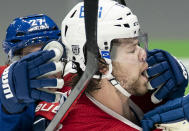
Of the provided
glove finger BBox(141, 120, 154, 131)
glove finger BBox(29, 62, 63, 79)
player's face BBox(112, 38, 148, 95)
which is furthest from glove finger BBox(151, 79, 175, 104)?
glove finger BBox(29, 62, 63, 79)

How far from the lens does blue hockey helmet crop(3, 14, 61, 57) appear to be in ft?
6.18

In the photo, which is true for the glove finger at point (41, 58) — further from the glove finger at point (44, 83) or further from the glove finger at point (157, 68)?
the glove finger at point (157, 68)

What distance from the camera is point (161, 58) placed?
1.51 metres

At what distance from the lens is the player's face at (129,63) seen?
1.38 metres

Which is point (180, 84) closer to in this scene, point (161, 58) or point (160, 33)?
point (161, 58)

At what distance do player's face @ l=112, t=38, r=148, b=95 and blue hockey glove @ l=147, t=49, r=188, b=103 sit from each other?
0.07m

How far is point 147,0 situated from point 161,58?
2.35m

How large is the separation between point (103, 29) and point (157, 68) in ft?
1.00

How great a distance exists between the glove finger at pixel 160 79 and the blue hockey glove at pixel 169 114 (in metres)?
0.20

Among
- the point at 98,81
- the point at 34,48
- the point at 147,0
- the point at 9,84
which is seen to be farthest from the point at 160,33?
the point at 9,84

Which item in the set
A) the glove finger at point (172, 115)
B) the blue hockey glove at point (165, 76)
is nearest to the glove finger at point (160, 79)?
the blue hockey glove at point (165, 76)

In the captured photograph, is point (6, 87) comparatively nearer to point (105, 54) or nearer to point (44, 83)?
point (44, 83)

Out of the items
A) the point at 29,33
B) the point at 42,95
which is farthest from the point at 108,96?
the point at 29,33

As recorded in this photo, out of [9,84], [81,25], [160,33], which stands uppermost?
[81,25]
